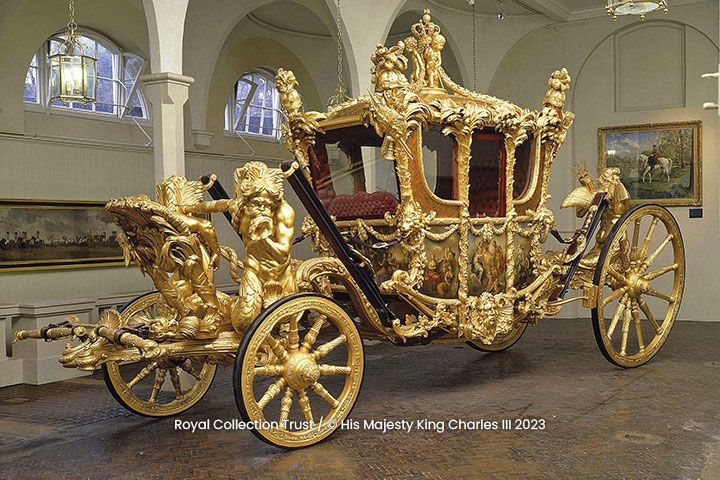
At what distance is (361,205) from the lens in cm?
644

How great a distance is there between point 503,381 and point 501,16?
6968 mm

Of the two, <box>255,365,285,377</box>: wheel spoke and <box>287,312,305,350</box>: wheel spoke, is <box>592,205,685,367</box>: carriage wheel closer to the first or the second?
<box>287,312,305,350</box>: wheel spoke

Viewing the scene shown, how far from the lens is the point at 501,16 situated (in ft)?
41.0

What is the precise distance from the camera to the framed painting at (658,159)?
39.9 feet

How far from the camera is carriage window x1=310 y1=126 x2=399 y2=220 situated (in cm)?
634

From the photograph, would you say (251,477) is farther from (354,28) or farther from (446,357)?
(354,28)

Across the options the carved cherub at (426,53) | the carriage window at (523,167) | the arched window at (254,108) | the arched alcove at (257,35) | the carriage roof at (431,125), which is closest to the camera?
the carriage roof at (431,125)

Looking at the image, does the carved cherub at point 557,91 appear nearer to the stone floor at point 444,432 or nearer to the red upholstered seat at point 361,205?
the red upholstered seat at point 361,205

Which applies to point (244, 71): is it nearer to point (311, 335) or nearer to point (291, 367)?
point (311, 335)

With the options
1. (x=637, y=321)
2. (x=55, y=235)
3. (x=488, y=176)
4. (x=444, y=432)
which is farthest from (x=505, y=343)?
(x=55, y=235)

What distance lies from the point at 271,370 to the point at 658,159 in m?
9.01

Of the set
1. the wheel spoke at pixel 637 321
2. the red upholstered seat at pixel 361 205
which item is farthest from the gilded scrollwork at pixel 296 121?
the wheel spoke at pixel 637 321

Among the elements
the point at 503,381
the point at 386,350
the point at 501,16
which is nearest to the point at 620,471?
the point at 503,381

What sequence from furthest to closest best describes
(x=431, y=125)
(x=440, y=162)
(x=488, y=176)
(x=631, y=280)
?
1. (x=631, y=280)
2. (x=488, y=176)
3. (x=440, y=162)
4. (x=431, y=125)
